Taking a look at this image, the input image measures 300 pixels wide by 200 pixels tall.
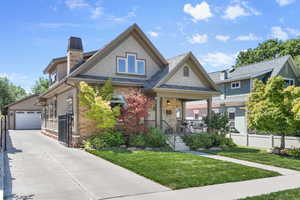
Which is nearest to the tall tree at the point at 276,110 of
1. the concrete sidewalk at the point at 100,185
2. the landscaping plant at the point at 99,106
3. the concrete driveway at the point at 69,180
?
the concrete sidewalk at the point at 100,185

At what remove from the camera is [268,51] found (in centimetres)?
4778

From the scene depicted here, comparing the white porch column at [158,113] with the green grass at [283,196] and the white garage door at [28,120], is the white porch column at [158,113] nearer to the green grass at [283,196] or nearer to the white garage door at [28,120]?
the green grass at [283,196]

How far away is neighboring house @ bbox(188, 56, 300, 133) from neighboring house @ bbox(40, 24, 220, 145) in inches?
382

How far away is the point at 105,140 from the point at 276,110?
9.59m

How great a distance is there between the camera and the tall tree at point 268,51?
140 ft

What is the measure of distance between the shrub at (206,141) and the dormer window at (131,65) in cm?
557

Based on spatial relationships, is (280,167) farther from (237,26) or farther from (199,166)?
(237,26)

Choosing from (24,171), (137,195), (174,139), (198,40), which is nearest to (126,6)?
(174,139)

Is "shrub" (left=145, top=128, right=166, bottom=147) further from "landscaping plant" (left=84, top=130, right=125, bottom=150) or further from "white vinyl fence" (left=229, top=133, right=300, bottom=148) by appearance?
"white vinyl fence" (left=229, top=133, right=300, bottom=148)

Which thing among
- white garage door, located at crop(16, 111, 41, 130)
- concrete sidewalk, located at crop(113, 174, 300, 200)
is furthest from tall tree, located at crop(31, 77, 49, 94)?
concrete sidewalk, located at crop(113, 174, 300, 200)

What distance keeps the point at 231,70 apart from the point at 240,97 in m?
5.98

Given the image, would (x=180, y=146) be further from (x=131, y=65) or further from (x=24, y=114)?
(x=24, y=114)

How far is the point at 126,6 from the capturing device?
13094 millimetres

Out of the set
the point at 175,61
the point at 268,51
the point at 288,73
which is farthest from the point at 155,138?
the point at 268,51
